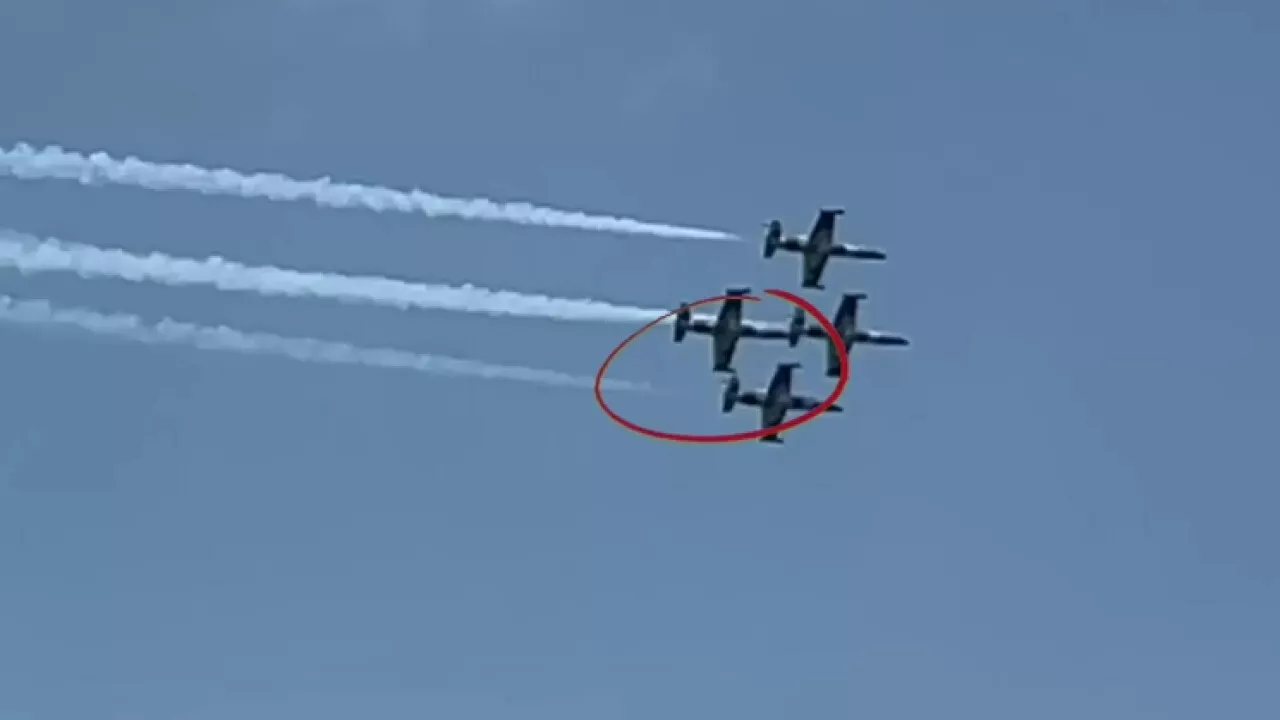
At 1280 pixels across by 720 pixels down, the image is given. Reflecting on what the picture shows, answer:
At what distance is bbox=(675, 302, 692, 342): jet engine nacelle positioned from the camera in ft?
570

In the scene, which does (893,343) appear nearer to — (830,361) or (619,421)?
(830,361)

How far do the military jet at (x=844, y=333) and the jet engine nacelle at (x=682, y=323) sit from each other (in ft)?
16.5

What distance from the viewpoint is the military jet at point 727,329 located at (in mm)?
173875

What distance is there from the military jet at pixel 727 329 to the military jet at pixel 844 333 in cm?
23

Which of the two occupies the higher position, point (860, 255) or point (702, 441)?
point (860, 255)

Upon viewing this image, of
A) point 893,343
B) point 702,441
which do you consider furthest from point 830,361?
point 702,441

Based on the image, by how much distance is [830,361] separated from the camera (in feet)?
577

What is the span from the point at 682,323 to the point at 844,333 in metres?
7.83

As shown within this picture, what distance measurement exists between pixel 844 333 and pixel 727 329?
5.64 metres

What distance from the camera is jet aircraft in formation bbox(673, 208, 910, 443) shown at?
566 feet

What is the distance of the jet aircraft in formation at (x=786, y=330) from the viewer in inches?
6791

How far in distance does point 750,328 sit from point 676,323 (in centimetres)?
371

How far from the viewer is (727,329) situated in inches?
6870

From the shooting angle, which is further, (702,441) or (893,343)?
(893,343)
